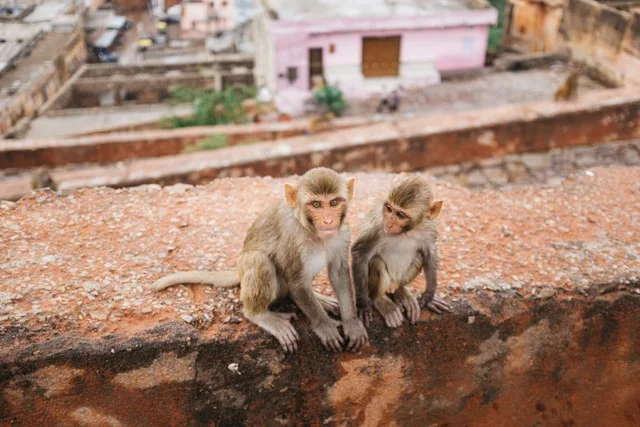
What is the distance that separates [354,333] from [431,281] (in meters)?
0.49

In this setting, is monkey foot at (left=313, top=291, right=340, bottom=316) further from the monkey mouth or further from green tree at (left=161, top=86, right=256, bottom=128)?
green tree at (left=161, top=86, right=256, bottom=128)

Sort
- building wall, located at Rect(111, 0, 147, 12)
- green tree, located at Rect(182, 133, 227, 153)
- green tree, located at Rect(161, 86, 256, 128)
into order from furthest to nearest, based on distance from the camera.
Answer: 1. building wall, located at Rect(111, 0, 147, 12)
2. green tree, located at Rect(161, 86, 256, 128)
3. green tree, located at Rect(182, 133, 227, 153)

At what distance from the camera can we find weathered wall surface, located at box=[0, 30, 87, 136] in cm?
1828

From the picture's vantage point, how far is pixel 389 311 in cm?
304

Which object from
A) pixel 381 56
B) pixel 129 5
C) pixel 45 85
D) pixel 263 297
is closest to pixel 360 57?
pixel 381 56

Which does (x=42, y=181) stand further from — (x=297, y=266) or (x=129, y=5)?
(x=129, y=5)

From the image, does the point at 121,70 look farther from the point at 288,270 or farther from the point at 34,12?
the point at 288,270

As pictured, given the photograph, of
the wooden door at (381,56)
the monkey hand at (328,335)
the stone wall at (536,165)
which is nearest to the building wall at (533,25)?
the wooden door at (381,56)

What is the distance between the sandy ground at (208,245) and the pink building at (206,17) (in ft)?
89.9

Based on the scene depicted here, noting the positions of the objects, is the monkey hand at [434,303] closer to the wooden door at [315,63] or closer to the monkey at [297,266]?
the monkey at [297,266]

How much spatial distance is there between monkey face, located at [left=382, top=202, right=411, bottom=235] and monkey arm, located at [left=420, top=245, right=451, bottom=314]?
29 cm

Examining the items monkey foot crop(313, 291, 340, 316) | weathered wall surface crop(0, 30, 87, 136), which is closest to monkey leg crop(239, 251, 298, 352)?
monkey foot crop(313, 291, 340, 316)

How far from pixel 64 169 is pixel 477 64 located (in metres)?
14.0

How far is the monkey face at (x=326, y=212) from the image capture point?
252 centimetres
